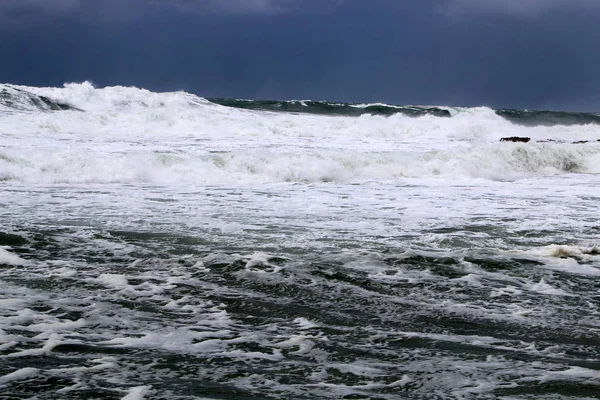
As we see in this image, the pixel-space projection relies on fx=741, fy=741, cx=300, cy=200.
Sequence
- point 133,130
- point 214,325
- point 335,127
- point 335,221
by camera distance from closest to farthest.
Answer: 1. point 214,325
2. point 335,221
3. point 133,130
4. point 335,127

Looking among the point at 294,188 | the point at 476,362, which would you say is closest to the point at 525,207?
the point at 294,188

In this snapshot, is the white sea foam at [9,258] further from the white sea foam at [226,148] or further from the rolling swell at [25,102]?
the rolling swell at [25,102]

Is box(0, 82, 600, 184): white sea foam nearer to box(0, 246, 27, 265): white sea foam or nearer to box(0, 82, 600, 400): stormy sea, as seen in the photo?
box(0, 82, 600, 400): stormy sea

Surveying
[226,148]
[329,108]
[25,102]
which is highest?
[329,108]

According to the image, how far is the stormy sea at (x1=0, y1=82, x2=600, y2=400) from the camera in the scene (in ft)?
12.7

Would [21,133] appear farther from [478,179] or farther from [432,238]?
[432,238]

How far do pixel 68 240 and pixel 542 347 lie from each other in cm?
511

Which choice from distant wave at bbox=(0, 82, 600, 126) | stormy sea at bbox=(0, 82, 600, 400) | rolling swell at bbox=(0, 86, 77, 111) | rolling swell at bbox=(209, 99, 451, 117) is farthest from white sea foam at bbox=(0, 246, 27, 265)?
rolling swell at bbox=(209, 99, 451, 117)

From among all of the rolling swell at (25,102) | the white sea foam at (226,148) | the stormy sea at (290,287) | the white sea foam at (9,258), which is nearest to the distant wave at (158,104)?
the rolling swell at (25,102)

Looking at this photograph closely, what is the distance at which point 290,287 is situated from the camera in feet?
19.4

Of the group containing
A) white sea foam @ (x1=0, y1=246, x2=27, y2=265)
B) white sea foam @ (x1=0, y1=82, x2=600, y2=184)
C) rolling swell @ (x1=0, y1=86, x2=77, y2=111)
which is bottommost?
white sea foam @ (x1=0, y1=246, x2=27, y2=265)

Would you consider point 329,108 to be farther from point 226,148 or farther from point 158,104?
point 226,148

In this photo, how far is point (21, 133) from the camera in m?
23.6

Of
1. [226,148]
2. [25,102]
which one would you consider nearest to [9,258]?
[226,148]
